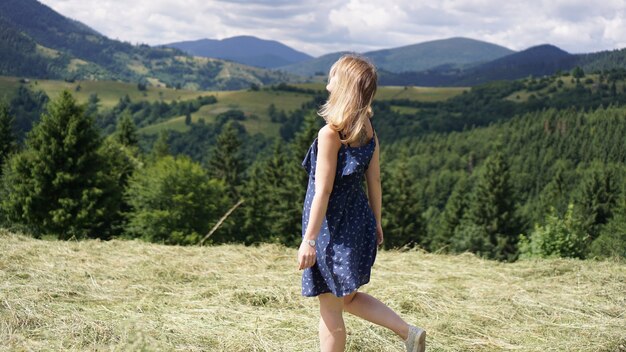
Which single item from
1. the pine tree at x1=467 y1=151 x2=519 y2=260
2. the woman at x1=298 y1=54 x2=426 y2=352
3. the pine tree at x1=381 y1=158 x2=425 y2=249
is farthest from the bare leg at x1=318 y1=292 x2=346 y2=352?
the pine tree at x1=467 y1=151 x2=519 y2=260

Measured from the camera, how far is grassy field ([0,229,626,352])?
4.16 m

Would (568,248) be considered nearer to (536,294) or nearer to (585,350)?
(536,294)

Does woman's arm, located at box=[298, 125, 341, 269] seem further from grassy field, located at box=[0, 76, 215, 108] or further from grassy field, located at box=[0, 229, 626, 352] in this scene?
grassy field, located at box=[0, 76, 215, 108]

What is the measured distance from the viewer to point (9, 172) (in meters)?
24.1

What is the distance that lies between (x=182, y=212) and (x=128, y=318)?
2589cm

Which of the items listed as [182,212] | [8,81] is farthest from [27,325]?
[8,81]

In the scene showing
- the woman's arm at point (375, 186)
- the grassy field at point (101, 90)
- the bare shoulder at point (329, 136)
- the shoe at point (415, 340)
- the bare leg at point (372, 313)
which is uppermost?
the grassy field at point (101, 90)

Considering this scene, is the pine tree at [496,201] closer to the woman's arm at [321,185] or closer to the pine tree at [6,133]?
the pine tree at [6,133]

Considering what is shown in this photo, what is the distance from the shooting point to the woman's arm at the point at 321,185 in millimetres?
3262

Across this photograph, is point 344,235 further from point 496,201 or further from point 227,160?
point 496,201

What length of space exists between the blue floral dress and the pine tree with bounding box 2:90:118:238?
2048 cm

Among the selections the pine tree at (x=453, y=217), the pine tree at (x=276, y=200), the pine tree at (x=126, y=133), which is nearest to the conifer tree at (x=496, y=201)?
the pine tree at (x=453, y=217)

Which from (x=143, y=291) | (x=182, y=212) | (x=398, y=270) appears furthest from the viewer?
(x=182, y=212)

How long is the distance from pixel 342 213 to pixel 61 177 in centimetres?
2155
